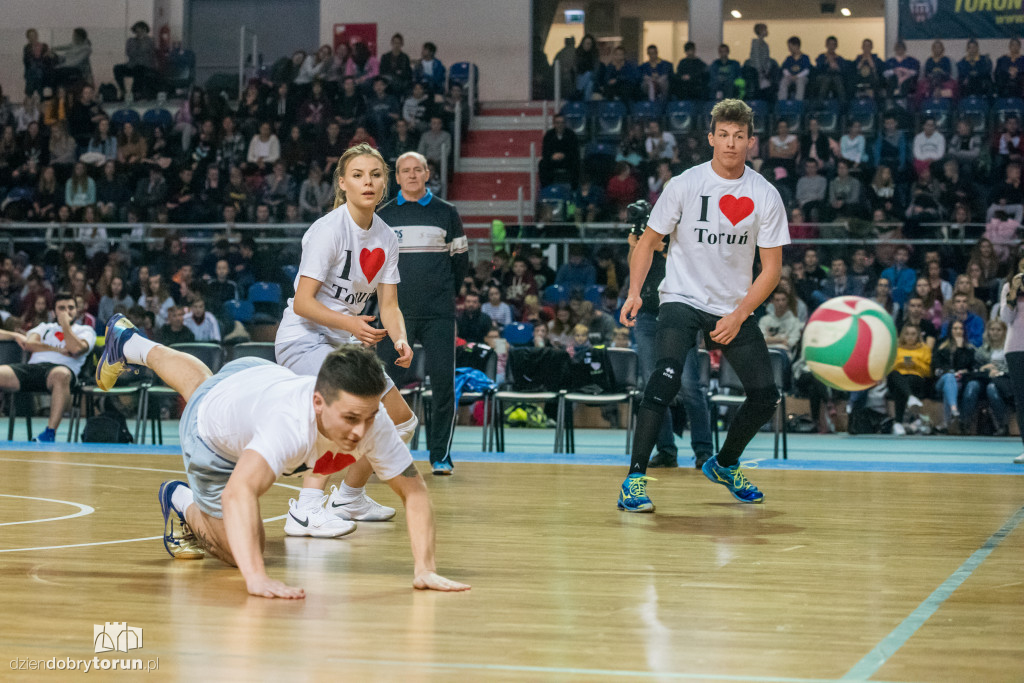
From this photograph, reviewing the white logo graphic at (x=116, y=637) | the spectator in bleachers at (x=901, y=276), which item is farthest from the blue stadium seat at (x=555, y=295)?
the white logo graphic at (x=116, y=637)

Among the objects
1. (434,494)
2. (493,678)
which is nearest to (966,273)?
(434,494)

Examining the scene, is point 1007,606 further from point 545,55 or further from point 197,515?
point 545,55

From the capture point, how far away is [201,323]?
12.7 meters

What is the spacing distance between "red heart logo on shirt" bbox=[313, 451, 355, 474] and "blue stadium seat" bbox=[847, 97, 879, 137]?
1308 centimetres

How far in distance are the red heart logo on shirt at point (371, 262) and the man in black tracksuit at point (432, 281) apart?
1822mm

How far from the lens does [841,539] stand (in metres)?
5.01

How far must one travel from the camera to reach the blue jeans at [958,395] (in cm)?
1146

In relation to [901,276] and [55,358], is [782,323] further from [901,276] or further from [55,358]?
[55,358]

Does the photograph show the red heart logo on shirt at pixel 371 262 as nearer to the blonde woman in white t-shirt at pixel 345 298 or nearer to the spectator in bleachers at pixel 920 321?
the blonde woman in white t-shirt at pixel 345 298

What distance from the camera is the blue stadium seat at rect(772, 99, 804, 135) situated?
15930mm

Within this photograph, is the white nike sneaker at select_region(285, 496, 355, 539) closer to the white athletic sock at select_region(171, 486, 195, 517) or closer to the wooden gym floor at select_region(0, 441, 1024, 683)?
the wooden gym floor at select_region(0, 441, 1024, 683)

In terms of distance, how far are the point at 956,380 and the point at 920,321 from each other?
0.71 m

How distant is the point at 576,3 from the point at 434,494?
15.5m

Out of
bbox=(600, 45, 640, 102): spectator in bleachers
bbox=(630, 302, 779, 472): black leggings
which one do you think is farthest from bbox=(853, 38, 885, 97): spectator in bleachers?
bbox=(630, 302, 779, 472): black leggings
